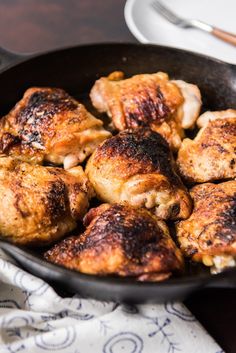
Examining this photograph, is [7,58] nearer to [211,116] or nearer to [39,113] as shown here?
[39,113]

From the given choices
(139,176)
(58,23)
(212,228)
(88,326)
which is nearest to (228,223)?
(212,228)

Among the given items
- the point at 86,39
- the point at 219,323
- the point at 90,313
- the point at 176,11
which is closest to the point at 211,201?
the point at 219,323

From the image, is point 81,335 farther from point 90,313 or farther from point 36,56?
point 36,56

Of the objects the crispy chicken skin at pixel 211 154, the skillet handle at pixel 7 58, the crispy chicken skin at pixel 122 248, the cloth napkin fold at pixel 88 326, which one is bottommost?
the cloth napkin fold at pixel 88 326

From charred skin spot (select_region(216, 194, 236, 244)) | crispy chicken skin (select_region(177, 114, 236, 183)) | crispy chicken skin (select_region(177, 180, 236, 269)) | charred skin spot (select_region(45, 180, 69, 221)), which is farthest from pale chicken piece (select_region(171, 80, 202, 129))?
charred skin spot (select_region(45, 180, 69, 221))

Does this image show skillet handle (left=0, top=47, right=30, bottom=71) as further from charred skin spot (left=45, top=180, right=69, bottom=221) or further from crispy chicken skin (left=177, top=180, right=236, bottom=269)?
crispy chicken skin (left=177, top=180, right=236, bottom=269)

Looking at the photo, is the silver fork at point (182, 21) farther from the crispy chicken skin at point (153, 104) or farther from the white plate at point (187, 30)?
the crispy chicken skin at point (153, 104)

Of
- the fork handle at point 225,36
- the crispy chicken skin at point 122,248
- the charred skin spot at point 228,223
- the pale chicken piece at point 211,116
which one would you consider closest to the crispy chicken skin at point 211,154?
the pale chicken piece at point 211,116
